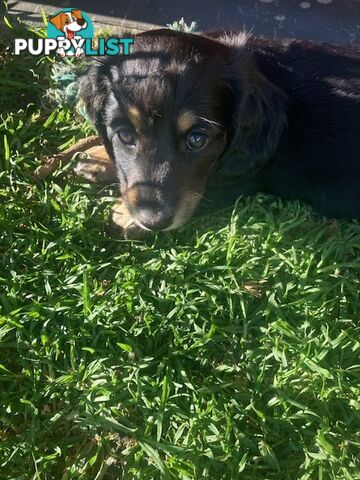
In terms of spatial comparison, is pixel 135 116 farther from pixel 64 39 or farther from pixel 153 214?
pixel 64 39

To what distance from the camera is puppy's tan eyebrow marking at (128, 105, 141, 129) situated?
2137 millimetres

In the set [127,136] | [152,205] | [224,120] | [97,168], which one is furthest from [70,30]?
[152,205]

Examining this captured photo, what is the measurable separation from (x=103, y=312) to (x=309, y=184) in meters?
1.10

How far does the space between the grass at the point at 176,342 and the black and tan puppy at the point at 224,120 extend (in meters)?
0.22

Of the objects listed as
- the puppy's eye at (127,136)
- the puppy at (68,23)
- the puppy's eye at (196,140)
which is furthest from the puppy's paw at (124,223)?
the puppy at (68,23)

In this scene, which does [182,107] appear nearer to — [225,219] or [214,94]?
[214,94]

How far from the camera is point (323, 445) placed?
2.13 metres

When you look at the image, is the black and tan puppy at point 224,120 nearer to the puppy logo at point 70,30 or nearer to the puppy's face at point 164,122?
the puppy's face at point 164,122

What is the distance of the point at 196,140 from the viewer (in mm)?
2236

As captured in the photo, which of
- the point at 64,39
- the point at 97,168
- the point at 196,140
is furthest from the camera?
the point at 64,39

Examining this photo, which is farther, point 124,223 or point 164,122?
point 124,223

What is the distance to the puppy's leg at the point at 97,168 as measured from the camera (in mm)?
2764

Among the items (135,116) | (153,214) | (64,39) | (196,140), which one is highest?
(64,39)

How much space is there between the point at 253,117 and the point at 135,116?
1.69 feet
